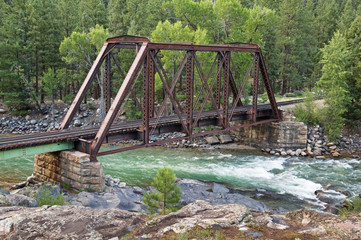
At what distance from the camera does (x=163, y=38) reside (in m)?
37.1

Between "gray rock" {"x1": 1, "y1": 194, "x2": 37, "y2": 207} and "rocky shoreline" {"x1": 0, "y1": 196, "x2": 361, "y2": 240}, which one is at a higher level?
"rocky shoreline" {"x1": 0, "y1": 196, "x2": 361, "y2": 240}

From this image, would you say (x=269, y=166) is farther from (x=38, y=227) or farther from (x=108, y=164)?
(x=38, y=227)

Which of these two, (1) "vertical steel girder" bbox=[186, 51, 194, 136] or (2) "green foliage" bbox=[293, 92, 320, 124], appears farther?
(2) "green foliage" bbox=[293, 92, 320, 124]

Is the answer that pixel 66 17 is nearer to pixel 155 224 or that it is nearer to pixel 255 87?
pixel 255 87

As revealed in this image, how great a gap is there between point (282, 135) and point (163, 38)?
16.2 metres

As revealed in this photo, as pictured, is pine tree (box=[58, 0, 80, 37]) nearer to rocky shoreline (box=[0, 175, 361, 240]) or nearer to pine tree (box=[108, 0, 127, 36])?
pine tree (box=[108, 0, 127, 36])

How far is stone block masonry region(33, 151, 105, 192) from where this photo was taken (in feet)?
54.8

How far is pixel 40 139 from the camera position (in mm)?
17469

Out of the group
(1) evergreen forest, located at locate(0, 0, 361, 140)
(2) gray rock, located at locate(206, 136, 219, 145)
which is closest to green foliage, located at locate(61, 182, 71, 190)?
(2) gray rock, located at locate(206, 136, 219, 145)

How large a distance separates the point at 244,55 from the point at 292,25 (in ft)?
53.4

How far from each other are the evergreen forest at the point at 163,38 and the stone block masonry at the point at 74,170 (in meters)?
22.1

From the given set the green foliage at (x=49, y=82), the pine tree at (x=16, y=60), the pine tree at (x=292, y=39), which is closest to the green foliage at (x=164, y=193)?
the green foliage at (x=49, y=82)

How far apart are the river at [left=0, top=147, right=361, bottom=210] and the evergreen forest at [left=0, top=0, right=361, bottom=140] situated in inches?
354

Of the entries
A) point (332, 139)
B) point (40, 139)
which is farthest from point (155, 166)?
point (332, 139)
